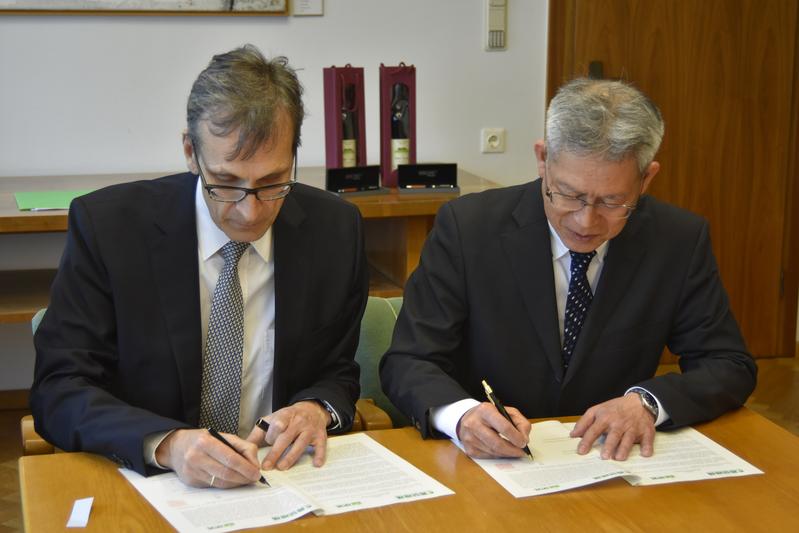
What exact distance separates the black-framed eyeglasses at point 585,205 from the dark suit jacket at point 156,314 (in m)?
0.46

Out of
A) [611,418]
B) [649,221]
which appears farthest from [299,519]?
[649,221]

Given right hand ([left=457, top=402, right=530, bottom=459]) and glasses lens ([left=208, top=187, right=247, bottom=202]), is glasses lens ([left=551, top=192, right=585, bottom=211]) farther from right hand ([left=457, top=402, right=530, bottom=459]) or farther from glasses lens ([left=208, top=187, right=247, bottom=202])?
glasses lens ([left=208, top=187, right=247, bottom=202])

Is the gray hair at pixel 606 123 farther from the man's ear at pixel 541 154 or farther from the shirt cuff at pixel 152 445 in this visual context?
the shirt cuff at pixel 152 445

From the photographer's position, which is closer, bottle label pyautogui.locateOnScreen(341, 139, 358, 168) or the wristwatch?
the wristwatch

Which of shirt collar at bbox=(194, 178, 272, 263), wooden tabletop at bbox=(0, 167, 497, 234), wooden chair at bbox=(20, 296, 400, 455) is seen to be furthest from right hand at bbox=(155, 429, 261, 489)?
wooden tabletop at bbox=(0, 167, 497, 234)

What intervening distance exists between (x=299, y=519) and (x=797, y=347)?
420cm

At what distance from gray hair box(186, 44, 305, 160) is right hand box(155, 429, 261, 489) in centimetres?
52

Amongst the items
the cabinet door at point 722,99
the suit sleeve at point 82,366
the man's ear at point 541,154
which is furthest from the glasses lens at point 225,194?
the cabinet door at point 722,99

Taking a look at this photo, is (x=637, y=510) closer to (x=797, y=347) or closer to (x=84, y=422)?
(x=84, y=422)

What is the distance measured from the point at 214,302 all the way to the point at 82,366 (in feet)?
0.91

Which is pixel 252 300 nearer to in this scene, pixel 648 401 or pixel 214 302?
pixel 214 302

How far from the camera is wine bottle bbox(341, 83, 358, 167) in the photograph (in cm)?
362

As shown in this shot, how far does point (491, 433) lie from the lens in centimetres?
173

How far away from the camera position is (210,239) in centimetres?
201
